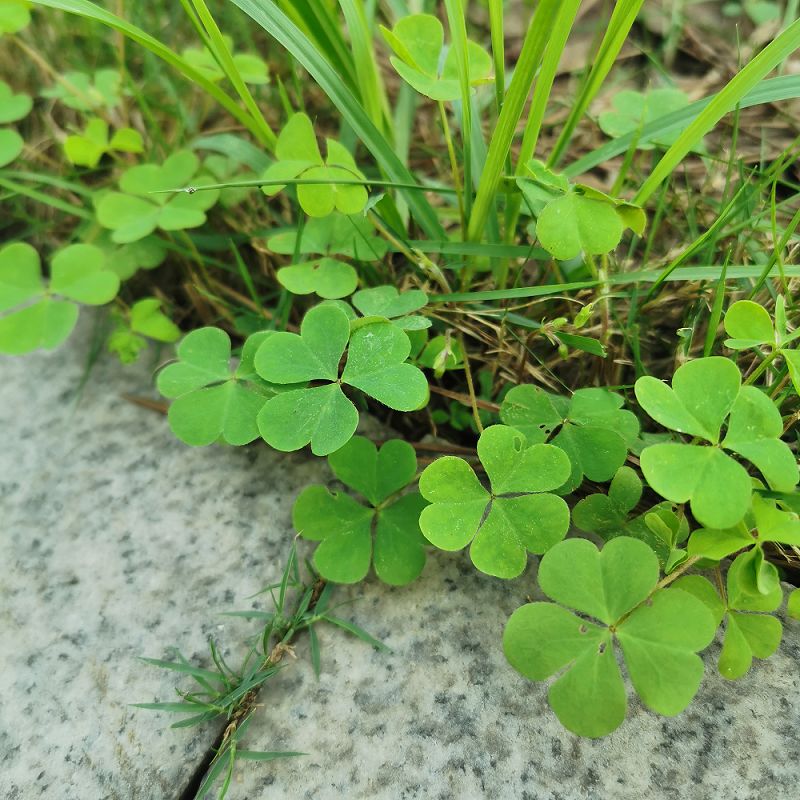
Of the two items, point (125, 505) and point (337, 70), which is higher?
point (337, 70)

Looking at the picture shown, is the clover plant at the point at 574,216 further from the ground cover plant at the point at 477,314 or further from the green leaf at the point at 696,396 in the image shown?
the green leaf at the point at 696,396

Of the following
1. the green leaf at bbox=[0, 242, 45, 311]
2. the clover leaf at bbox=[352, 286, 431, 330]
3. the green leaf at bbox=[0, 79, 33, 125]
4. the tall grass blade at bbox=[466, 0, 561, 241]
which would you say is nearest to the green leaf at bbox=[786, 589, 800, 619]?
the clover leaf at bbox=[352, 286, 431, 330]

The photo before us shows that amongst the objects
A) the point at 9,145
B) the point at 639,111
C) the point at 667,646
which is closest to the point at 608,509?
the point at 667,646

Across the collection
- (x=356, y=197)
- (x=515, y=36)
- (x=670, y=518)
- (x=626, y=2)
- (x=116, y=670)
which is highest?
(x=626, y=2)

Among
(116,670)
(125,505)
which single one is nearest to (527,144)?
(125,505)

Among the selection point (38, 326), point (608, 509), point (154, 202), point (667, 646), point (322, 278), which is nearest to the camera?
point (667, 646)

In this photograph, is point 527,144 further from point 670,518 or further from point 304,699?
point 304,699

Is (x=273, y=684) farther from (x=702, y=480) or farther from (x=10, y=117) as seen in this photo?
(x=10, y=117)
